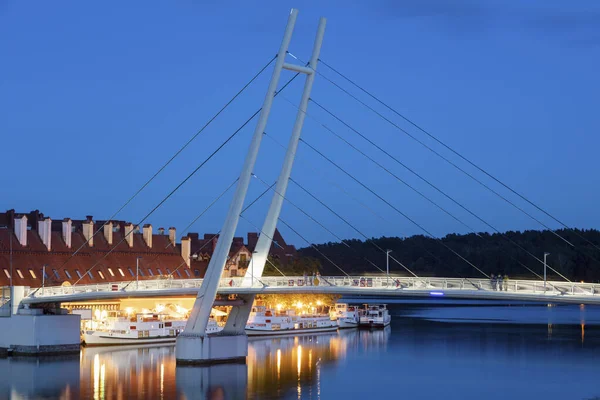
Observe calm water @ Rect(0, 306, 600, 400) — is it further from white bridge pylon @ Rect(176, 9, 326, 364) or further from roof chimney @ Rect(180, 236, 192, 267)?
roof chimney @ Rect(180, 236, 192, 267)

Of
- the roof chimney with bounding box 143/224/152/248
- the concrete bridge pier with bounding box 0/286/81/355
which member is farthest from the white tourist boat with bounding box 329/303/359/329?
the concrete bridge pier with bounding box 0/286/81/355

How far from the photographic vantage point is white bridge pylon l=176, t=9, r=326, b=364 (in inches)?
1924

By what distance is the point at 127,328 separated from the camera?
67125 millimetres

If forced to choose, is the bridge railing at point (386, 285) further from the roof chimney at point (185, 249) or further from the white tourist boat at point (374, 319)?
the white tourist boat at point (374, 319)

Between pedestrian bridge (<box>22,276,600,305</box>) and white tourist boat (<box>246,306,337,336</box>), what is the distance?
20114mm

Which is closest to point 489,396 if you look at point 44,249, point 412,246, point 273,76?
point 273,76

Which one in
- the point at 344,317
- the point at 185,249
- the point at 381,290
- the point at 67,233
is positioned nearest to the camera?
the point at 381,290

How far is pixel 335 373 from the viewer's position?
5178 cm

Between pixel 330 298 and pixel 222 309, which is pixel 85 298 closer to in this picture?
pixel 222 309

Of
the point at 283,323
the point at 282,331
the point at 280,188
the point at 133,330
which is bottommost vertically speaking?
the point at 282,331

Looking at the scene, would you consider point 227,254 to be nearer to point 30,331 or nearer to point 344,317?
point 30,331

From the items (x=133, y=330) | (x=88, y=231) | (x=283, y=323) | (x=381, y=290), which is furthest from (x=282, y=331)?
(x=381, y=290)

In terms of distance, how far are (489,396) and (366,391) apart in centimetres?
526

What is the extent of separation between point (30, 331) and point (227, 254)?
52.3 feet
